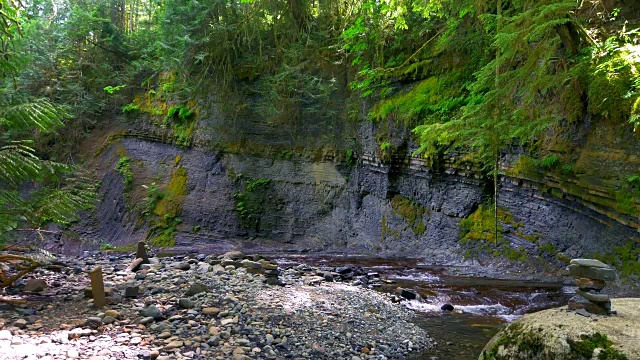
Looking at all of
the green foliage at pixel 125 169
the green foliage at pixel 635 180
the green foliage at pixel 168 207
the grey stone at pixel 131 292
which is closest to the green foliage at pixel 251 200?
the green foliage at pixel 168 207

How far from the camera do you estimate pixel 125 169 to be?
64.7ft

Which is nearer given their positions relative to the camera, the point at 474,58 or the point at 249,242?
the point at 474,58

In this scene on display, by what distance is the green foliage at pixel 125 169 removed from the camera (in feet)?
63.5

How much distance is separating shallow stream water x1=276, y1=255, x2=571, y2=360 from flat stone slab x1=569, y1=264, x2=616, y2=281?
6.78 ft

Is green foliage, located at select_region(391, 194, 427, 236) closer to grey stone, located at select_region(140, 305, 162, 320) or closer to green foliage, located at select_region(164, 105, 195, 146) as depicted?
grey stone, located at select_region(140, 305, 162, 320)

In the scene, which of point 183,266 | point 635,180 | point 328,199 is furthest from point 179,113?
point 635,180

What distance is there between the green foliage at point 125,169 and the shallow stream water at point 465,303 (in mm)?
13189

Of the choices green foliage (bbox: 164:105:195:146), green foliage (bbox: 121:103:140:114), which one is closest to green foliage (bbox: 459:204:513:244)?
green foliage (bbox: 164:105:195:146)

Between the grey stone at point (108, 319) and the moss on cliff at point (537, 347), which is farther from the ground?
the moss on cliff at point (537, 347)

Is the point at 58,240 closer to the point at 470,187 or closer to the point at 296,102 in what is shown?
the point at 296,102

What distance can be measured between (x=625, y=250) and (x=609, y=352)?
487 cm

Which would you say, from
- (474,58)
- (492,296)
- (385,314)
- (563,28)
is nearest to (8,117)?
(385,314)

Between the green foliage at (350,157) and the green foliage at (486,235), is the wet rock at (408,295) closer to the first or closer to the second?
the green foliage at (486,235)

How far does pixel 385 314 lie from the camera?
6.89 m
